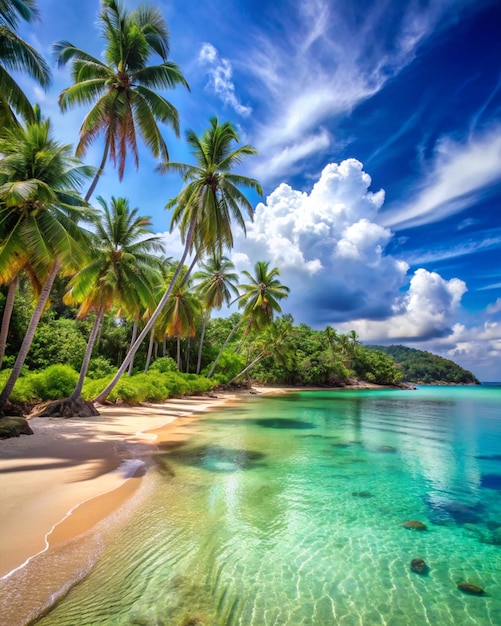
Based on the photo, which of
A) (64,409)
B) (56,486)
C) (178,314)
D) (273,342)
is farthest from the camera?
(273,342)

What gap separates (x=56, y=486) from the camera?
20.2 feet

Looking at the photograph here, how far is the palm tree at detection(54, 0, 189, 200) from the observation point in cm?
1402

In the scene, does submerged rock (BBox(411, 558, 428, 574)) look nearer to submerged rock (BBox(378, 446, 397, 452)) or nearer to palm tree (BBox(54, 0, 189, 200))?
submerged rock (BBox(378, 446, 397, 452))

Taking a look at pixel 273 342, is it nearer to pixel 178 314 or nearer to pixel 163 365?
pixel 163 365

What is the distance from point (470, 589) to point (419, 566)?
582 mm

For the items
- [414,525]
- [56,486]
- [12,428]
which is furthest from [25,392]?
[414,525]

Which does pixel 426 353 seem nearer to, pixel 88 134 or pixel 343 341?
pixel 343 341

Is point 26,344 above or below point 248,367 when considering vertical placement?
below

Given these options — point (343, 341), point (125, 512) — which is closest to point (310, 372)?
point (343, 341)

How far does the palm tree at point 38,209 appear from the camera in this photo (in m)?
10.2

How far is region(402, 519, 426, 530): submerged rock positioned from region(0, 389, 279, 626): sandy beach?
4.77m

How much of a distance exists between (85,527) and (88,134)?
48.7 feet

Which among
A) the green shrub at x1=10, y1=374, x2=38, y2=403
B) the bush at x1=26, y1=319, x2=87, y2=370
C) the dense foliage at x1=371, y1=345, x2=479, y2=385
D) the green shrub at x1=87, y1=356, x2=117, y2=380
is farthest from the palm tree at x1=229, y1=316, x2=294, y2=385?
the dense foliage at x1=371, y1=345, x2=479, y2=385

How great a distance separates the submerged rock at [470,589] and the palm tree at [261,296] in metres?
27.2
